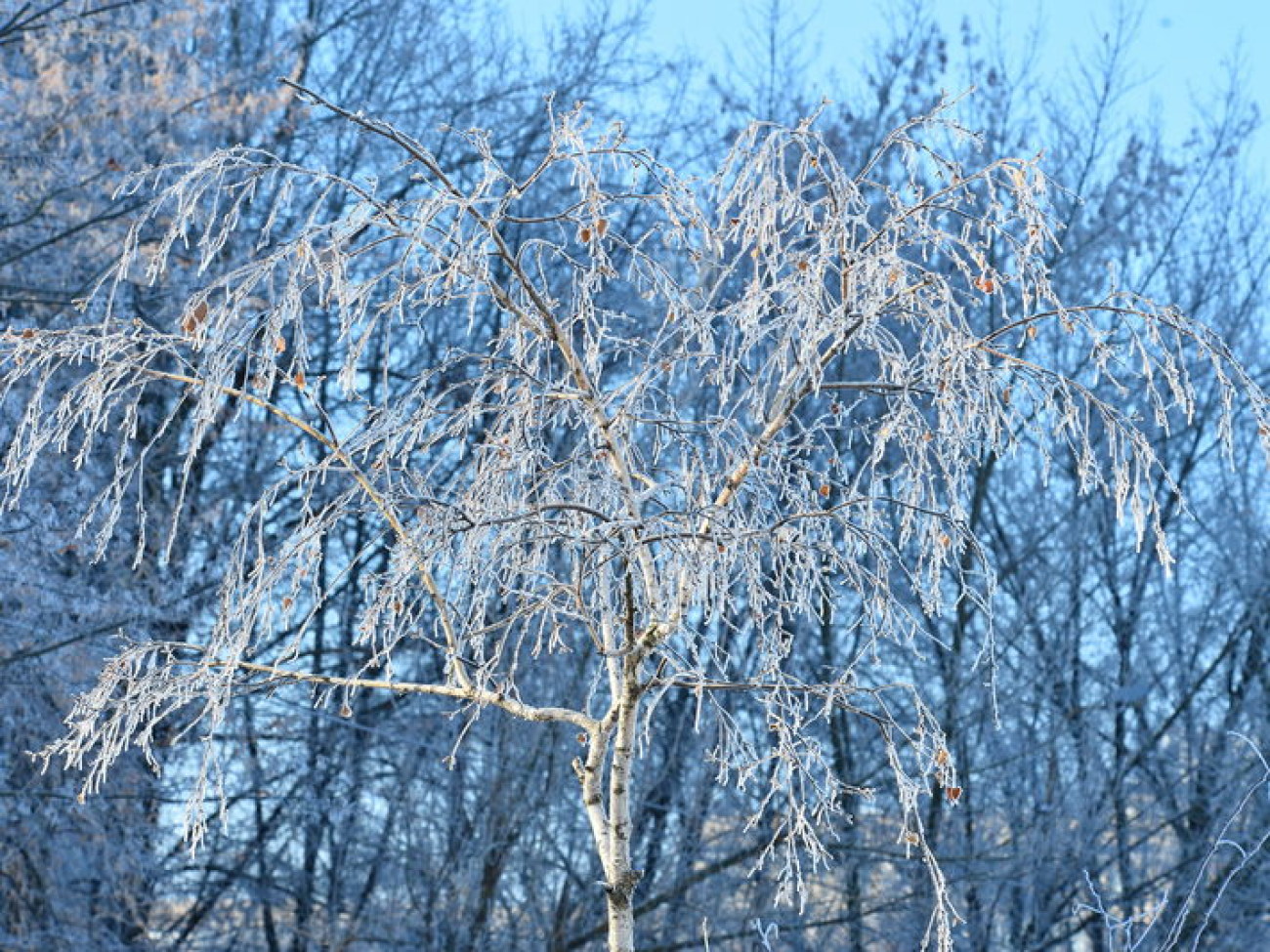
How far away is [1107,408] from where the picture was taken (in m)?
3.30

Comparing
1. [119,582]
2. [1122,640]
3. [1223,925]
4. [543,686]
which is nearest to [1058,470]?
[1122,640]

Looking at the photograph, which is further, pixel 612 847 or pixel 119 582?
pixel 119 582

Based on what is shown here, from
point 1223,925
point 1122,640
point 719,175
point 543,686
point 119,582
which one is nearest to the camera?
point 719,175

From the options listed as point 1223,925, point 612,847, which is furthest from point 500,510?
point 1223,925

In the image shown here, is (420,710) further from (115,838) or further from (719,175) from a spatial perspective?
(719,175)

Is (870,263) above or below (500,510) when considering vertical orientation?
above

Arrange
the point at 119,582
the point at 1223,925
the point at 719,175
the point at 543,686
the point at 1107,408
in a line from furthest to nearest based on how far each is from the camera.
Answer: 1. the point at 1223,925
2. the point at 543,686
3. the point at 119,582
4. the point at 719,175
5. the point at 1107,408

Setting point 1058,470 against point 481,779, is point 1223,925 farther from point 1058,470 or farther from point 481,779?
point 481,779

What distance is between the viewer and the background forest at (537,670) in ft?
27.3

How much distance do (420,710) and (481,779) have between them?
1.01 m

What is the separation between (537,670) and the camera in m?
9.70

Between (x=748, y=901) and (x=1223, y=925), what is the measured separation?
3.06 meters

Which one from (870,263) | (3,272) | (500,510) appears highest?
(3,272)

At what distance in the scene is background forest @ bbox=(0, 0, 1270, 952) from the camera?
328 inches
